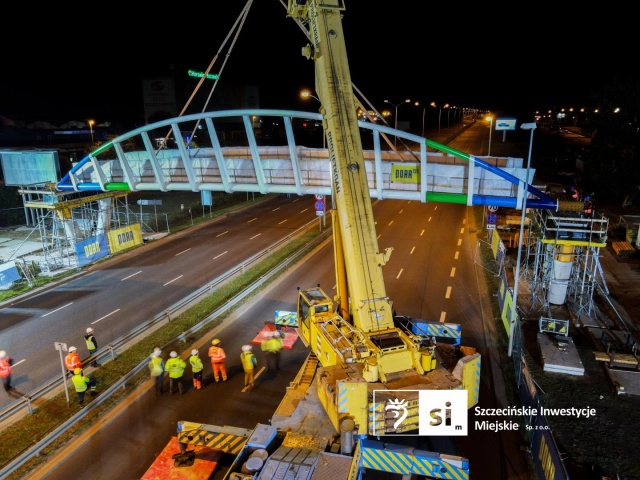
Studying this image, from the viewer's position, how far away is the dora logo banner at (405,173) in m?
15.9

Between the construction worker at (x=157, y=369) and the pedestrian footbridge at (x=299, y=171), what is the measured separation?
753 cm

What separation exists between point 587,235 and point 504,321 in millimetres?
4644

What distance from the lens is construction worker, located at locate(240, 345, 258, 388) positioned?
12711mm

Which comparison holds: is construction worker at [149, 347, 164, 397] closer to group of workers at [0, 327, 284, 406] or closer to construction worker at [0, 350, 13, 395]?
group of workers at [0, 327, 284, 406]

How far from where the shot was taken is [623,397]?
12.7 metres

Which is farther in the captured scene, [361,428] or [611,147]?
[611,147]

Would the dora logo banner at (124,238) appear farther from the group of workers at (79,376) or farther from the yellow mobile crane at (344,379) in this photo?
the yellow mobile crane at (344,379)

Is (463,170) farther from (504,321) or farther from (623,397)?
(623,397)

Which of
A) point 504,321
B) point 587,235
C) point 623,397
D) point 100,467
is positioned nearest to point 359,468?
→ point 100,467

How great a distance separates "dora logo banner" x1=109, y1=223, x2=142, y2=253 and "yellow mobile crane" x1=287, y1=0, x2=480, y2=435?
20.3 m

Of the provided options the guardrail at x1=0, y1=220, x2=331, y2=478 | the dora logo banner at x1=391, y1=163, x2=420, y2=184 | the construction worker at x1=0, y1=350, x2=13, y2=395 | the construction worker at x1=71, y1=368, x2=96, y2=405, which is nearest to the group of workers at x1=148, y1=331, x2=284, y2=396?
the guardrail at x1=0, y1=220, x2=331, y2=478

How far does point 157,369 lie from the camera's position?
12648 millimetres

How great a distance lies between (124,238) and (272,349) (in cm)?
1899

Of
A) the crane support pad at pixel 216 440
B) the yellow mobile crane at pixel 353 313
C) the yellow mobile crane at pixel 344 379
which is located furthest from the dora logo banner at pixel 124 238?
the crane support pad at pixel 216 440
